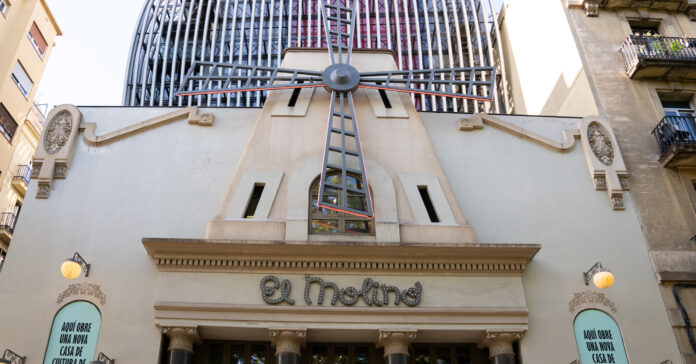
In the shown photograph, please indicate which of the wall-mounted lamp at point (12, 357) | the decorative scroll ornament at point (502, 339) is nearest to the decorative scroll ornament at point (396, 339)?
the decorative scroll ornament at point (502, 339)

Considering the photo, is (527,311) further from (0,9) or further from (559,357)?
(0,9)

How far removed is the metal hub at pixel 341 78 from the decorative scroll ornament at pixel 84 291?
8.63 meters

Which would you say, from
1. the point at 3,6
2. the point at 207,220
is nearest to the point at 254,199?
the point at 207,220

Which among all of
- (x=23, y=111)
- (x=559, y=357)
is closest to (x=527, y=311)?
(x=559, y=357)

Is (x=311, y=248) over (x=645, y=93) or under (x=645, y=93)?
under

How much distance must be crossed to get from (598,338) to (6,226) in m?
22.9

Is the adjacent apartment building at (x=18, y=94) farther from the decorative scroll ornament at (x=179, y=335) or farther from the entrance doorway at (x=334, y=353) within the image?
the entrance doorway at (x=334, y=353)

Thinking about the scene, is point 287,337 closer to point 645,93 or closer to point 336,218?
point 336,218

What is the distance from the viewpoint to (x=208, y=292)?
14.1 meters

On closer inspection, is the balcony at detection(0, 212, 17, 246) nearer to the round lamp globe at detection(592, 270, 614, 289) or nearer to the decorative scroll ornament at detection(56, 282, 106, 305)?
the decorative scroll ornament at detection(56, 282, 106, 305)

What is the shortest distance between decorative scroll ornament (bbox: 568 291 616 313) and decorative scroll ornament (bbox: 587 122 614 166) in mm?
4313

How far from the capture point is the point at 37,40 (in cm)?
2773

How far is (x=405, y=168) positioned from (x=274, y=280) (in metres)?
5.00

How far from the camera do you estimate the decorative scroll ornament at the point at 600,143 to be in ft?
56.6
